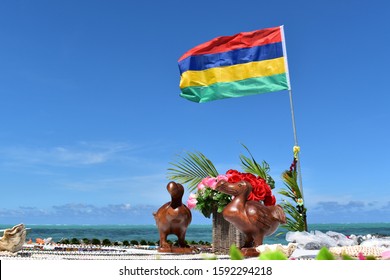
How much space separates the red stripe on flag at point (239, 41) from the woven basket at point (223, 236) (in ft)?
17.9

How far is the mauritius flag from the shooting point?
437 inches

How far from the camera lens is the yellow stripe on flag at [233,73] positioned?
11.1 metres

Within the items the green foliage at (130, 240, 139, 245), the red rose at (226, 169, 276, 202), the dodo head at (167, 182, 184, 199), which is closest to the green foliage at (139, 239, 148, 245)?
the green foliage at (130, 240, 139, 245)

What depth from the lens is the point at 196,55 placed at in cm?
1226

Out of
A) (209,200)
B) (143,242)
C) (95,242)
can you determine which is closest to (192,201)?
(209,200)

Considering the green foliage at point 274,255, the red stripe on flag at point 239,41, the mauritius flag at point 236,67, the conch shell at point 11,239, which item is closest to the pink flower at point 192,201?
the conch shell at point 11,239

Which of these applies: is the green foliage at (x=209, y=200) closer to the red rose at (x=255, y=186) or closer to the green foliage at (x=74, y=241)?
the red rose at (x=255, y=186)

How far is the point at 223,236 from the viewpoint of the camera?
23.0ft

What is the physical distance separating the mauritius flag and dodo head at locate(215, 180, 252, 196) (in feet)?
16.2

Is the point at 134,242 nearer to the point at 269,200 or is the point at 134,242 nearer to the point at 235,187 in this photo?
the point at 269,200

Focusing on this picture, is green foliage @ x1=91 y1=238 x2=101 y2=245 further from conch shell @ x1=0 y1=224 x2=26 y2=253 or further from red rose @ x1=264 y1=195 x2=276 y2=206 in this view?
red rose @ x1=264 y1=195 x2=276 y2=206
